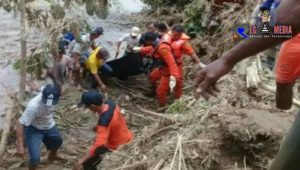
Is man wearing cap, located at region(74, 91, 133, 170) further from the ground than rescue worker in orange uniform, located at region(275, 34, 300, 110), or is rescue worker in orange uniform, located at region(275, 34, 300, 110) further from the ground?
rescue worker in orange uniform, located at region(275, 34, 300, 110)

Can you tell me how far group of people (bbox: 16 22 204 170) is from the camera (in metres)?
5.70

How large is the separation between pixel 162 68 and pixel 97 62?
4.19 feet

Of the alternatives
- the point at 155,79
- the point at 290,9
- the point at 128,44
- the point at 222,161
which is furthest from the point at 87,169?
the point at 128,44

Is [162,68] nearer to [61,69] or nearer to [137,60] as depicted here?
[137,60]

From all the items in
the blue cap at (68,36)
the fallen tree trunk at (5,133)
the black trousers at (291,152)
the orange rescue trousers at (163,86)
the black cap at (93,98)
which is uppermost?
the blue cap at (68,36)

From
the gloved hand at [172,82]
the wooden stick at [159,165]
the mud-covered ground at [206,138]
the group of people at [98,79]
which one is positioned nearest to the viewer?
the mud-covered ground at [206,138]

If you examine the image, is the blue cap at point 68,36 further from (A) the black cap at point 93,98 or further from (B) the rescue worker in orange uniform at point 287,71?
(B) the rescue worker in orange uniform at point 287,71

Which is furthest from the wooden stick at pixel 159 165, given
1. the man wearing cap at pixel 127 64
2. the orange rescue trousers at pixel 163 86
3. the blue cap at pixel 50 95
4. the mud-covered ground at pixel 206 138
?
the man wearing cap at pixel 127 64

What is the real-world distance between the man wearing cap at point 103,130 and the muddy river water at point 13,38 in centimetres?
107

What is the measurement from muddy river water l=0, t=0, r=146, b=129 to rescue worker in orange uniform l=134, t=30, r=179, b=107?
869 mm

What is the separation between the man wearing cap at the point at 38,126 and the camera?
19.8 feet

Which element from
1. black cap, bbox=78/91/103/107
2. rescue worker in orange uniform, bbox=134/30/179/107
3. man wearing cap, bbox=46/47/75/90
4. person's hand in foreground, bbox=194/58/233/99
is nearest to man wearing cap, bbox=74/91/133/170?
black cap, bbox=78/91/103/107

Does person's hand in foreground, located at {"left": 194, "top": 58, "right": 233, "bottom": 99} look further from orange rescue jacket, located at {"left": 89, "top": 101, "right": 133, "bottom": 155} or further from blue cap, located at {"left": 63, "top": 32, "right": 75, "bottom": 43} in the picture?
blue cap, located at {"left": 63, "top": 32, "right": 75, "bottom": 43}

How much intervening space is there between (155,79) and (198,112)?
356 cm
